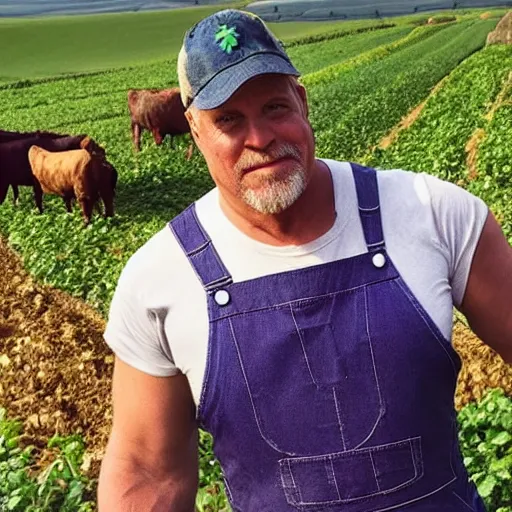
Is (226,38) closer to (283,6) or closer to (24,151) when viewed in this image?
(283,6)

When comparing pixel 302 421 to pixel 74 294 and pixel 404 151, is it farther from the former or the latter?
pixel 404 151

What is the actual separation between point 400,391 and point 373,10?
7.99 m

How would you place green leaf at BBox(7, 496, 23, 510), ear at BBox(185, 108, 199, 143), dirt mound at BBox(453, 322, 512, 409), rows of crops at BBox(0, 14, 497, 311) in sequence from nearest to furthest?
ear at BBox(185, 108, 199, 143) → green leaf at BBox(7, 496, 23, 510) → dirt mound at BBox(453, 322, 512, 409) → rows of crops at BBox(0, 14, 497, 311)

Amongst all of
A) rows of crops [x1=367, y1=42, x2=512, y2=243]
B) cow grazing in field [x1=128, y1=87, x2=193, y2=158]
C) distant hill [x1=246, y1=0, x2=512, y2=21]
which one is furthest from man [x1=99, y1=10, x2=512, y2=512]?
cow grazing in field [x1=128, y1=87, x2=193, y2=158]

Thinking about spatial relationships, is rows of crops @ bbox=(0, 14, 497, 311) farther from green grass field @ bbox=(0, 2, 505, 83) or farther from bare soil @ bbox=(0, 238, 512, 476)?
bare soil @ bbox=(0, 238, 512, 476)

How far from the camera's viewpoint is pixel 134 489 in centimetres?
164

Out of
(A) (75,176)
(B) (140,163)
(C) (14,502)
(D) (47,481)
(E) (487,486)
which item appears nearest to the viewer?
(E) (487,486)

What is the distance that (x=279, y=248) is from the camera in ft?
5.07

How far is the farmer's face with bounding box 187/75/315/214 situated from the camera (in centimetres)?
149

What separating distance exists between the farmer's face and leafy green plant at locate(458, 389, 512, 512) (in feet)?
6.84

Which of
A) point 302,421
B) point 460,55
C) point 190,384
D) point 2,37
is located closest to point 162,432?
point 190,384

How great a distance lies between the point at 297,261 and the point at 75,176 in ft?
23.0

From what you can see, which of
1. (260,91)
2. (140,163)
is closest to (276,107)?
(260,91)

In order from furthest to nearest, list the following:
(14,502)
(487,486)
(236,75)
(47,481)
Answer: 1. (47,481)
2. (14,502)
3. (487,486)
4. (236,75)
